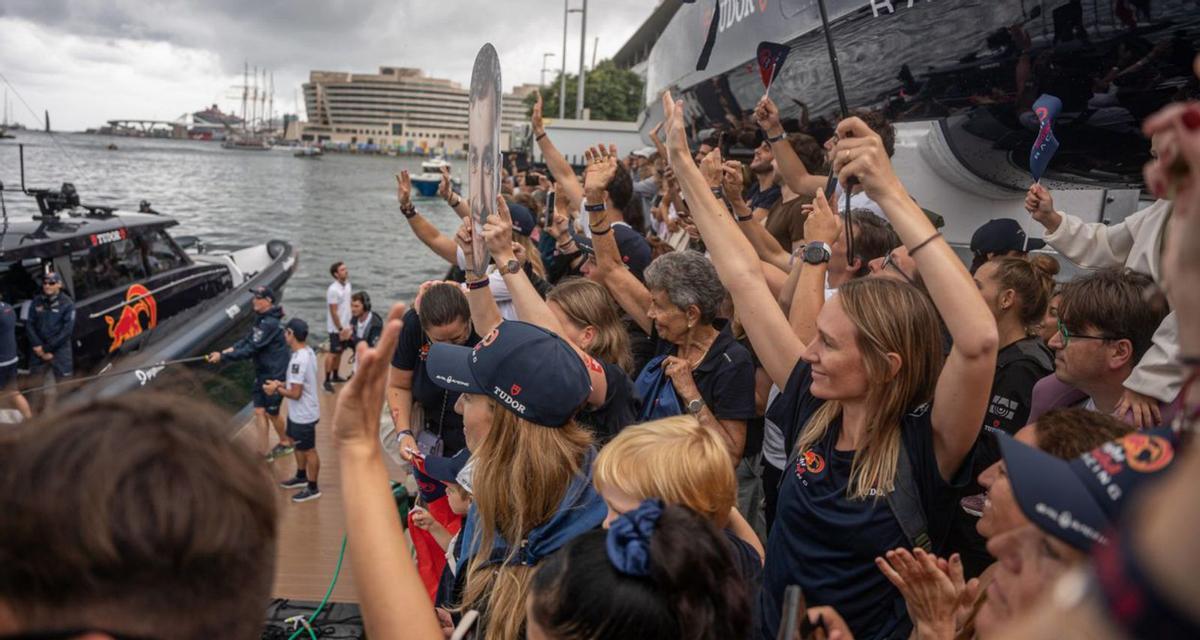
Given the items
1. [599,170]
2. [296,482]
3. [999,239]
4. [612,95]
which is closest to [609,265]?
[599,170]

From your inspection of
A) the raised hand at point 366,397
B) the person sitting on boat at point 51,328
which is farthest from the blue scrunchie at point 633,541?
the person sitting on boat at point 51,328

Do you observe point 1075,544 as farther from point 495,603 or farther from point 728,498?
point 495,603

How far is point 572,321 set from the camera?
12.0 ft

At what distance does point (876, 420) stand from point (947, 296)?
0.44m

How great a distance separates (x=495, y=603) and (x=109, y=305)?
9.40 meters

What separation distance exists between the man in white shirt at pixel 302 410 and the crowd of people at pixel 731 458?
357 cm

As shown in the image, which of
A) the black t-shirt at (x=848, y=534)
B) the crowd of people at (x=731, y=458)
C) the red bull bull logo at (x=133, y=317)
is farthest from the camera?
the red bull bull logo at (x=133, y=317)

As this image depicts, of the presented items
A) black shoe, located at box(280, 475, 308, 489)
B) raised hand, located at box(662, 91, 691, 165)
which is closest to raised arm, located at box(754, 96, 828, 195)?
raised hand, located at box(662, 91, 691, 165)

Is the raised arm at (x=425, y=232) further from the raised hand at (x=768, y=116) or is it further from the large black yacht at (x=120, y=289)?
the large black yacht at (x=120, y=289)

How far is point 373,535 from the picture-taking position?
4.87ft

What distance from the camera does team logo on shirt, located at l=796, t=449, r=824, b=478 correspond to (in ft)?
7.86

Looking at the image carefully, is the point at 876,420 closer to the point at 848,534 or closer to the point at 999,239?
the point at 848,534

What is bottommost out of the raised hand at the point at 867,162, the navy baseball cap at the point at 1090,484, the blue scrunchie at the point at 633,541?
the blue scrunchie at the point at 633,541

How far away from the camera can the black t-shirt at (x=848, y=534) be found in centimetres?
222
